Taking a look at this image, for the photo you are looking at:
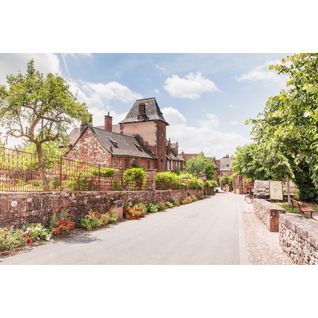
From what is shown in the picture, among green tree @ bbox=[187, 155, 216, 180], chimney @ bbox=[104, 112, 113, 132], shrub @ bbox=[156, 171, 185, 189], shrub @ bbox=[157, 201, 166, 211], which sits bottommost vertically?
shrub @ bbox=[157, 201, 166, 211]

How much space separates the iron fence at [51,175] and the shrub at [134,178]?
1.79 feet

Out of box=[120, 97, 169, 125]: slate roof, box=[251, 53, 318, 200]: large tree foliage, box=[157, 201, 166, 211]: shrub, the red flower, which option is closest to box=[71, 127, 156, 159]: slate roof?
box=[120, 97, 169, 125]: slate roof

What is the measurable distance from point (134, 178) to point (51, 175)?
17.0 feet

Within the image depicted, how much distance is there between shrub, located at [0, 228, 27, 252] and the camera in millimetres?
5234

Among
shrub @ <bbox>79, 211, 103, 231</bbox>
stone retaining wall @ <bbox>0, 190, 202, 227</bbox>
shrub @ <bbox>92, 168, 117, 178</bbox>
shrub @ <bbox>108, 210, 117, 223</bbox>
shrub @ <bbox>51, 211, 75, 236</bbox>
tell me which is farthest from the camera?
shrub @ <bbox>92, 168, 117, 178</bbox>

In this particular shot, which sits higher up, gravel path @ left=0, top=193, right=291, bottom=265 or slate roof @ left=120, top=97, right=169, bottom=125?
slate roof @ left=120, top=97, right=169, bottom=125

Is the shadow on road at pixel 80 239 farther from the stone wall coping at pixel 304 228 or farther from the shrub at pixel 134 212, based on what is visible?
the stone wall coping at pixel 304 228

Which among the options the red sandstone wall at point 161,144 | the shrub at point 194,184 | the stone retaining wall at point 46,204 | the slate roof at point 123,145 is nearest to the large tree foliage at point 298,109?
the stone retaining wall at point 46,204

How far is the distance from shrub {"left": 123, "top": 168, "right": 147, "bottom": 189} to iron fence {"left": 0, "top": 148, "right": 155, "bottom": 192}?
546mm

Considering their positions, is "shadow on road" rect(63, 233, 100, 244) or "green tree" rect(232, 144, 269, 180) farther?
"green tree" rect(232, 144, 269, 180)

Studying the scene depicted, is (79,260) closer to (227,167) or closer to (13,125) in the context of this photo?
(13,125)

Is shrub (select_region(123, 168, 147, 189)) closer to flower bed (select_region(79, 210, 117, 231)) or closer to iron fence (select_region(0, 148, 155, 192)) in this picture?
iron fence (select_region(0, 148, 155, 192))

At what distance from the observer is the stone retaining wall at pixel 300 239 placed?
13.1 ft
